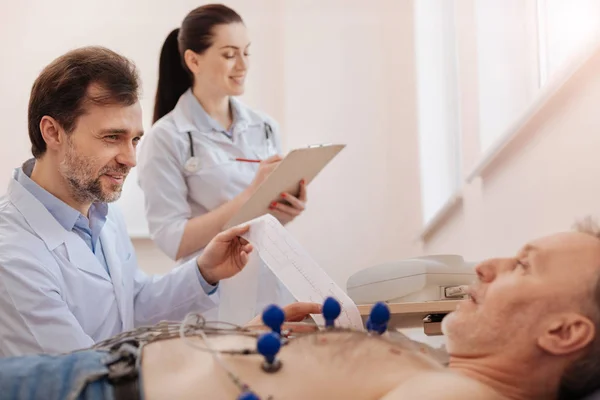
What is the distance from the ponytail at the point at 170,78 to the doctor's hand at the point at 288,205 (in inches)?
25.9

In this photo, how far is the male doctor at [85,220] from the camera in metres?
1.67

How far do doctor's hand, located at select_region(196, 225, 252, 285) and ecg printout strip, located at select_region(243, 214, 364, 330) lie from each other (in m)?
0.28

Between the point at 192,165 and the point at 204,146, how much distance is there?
0.09 metres

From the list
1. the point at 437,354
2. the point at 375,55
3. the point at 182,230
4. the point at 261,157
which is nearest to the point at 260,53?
the point at 375,55

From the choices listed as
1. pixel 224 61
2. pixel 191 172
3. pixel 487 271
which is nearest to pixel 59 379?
pixel 487 271

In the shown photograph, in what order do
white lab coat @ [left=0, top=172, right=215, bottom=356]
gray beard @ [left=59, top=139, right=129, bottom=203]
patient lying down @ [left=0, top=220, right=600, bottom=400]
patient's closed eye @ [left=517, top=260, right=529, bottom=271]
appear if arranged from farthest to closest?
gray beard @ [left=59, top=139, right=129, bottom=203] → white lab coat @ [left=0, top=172, right=215, bottom=356] → patient's closed eye @ [left=517, top=260, right=529, bottom=271] → patient lying down @ [left=0, top=220, right=600, bottom=400]

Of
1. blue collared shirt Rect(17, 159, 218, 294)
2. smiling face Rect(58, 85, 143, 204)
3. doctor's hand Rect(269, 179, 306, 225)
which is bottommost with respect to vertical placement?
doctor's hand Rect(269, 179, 306, 225)

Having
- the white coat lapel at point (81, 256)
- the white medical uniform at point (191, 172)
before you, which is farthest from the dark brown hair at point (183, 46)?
the white coat lapel at point (81, 256)

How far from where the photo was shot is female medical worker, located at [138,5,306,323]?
2449 mm

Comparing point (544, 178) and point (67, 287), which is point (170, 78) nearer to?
point (67, 287)

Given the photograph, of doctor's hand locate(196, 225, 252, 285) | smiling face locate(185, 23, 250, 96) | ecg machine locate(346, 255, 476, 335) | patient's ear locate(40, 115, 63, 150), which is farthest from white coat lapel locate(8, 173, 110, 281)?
smiling face locate(185, 23, 250, 96)

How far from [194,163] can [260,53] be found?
198cm

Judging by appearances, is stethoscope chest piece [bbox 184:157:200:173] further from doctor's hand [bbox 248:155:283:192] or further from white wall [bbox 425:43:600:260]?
white wall [bbox 425:43:600:260]

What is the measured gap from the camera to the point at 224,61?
262 centimetres
